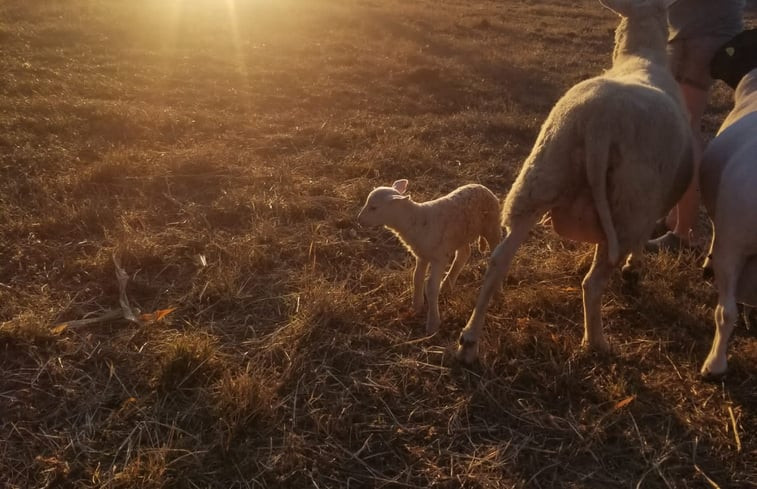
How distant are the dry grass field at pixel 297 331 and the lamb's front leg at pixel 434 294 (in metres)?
0.07

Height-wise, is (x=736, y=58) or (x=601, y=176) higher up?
(x=736, y=58)

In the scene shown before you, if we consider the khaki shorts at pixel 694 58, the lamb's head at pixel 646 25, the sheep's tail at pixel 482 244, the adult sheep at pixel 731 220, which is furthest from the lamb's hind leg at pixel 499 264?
the khaki shorts at pixel 694 58

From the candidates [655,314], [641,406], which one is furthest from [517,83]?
[641,406]

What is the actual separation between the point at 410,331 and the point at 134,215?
2447 mm

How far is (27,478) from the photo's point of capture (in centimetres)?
267

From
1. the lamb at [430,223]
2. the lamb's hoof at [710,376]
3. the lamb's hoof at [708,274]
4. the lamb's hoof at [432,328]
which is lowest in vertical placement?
the lamb's hoof at [432,328]

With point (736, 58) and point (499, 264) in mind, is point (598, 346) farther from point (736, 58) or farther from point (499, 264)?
point (736, 58)

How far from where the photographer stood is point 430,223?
12.2 ft

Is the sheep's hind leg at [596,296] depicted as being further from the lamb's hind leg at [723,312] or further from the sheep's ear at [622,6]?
the sheep's ear at [622,6]

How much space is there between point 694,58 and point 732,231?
1942mm

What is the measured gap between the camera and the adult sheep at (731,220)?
3172mm

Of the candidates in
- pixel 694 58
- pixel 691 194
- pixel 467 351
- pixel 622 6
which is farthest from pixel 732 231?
pixel 694 58

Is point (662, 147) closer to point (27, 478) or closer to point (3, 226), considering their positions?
point (27, 478)

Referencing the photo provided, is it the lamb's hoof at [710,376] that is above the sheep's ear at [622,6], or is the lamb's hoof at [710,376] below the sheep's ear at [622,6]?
below
